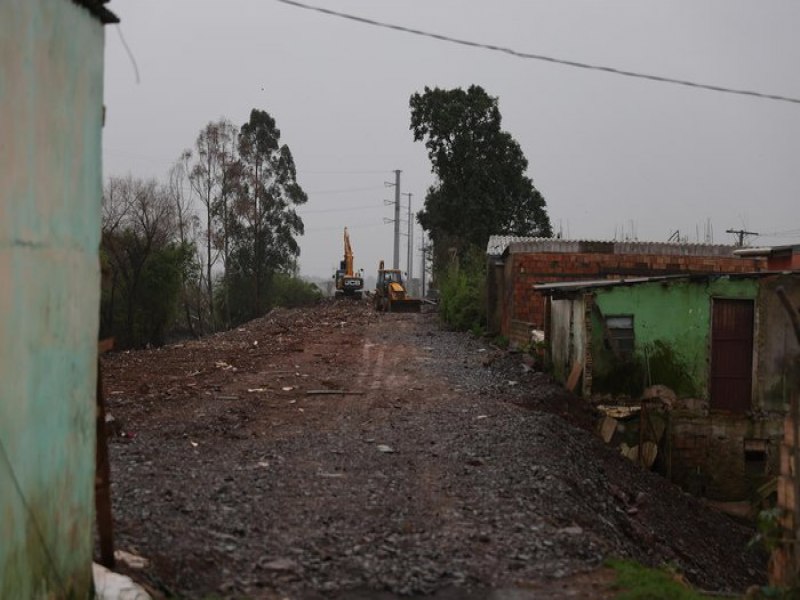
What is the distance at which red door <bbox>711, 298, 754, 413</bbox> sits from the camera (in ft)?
56.5

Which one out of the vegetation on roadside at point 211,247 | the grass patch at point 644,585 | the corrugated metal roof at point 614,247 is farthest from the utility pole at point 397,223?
the grass patch at point 644,585

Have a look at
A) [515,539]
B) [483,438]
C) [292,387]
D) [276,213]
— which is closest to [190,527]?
[515,539]

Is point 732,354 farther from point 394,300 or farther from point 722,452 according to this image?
point 394,300

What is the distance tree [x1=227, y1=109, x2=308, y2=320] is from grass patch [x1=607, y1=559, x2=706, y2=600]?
48.8 metres

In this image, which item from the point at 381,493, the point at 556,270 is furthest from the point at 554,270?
the point at 381,493

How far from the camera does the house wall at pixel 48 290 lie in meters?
4.10

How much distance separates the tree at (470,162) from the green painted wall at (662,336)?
28366 millimetres

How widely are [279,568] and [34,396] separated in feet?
9.04

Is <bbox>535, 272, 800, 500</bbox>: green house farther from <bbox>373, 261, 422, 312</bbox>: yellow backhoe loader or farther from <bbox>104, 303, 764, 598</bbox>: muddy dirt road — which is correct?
<bbox>373, 261, 422, 312</bbox>: yellow backhoe loader

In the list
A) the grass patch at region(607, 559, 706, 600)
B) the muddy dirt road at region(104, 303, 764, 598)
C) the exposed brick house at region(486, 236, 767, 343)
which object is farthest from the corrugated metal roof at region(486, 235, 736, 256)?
the grass patch at region(607, 559, 706, 600)

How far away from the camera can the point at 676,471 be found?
16969mm

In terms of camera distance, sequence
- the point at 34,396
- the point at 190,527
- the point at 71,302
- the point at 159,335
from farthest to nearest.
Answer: the point at 159,335 < the point at 190,527 < the point at 71,302 < the point at 34,396

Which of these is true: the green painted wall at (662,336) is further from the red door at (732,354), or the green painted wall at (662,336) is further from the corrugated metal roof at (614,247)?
the corrugated metal roof at (614,247)

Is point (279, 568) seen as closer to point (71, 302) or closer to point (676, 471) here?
point (71, 302)
